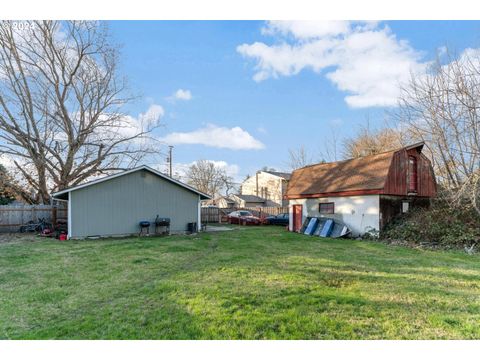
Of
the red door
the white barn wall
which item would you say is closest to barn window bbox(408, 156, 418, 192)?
the white barn wall

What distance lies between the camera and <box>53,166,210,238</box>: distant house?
13.2m

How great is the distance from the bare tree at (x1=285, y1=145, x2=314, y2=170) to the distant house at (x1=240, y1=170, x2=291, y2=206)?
3.91m

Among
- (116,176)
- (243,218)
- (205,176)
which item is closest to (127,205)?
(116,176)

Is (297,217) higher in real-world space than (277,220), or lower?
higher

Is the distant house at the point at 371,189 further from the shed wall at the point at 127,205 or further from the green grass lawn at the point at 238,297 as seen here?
the shed wall at the point at 127,205

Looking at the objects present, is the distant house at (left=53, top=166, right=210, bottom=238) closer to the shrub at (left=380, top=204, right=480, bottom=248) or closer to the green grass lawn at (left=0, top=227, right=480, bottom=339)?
the green grass lawn at (left=0, top=227, right=480, bottom=339)

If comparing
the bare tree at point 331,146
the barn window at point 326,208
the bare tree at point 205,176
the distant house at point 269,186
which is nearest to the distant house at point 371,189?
the barn window at point 326,208

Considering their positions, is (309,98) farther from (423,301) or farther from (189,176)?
(189,176)

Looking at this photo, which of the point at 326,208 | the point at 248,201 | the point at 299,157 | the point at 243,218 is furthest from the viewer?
the point at 248,201

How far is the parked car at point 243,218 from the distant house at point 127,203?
6916 millimetres

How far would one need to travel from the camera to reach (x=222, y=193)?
52.9 metres

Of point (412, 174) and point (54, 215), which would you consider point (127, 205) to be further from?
point (412, 174)

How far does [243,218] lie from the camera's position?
2270 cm

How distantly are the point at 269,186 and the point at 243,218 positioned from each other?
72.8 ft
